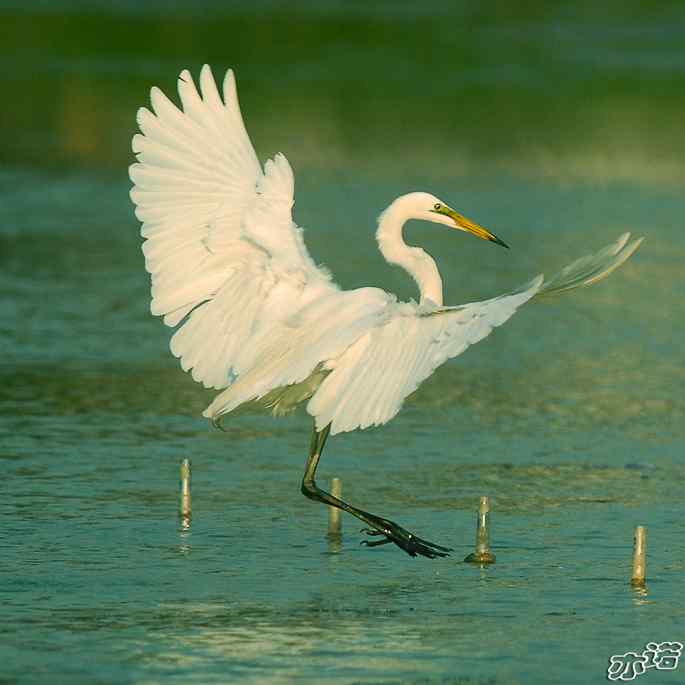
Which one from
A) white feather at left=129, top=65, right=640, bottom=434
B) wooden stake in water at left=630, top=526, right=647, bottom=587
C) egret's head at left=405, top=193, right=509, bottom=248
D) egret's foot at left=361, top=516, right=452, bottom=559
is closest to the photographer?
white feather at left=129, top=65, right=640, bottom=434

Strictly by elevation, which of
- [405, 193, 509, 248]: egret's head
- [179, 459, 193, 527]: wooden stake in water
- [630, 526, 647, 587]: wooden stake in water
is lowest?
[630, 526, 647, 587]: wooden stake in water

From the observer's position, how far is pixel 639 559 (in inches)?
432

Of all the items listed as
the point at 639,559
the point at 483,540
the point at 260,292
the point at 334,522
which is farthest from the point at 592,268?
the point at 334,522

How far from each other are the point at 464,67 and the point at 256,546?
36072mm

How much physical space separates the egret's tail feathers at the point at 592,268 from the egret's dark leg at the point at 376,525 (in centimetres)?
201

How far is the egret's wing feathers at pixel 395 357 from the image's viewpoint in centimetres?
1011

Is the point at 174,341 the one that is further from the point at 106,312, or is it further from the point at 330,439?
the point at 106,312

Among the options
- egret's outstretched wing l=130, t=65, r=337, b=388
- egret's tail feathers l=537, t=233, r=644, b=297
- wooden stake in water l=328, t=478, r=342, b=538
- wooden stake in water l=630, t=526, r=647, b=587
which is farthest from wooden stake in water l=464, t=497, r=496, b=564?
egret's tail feathers l=537, t=233, r=644, b=297

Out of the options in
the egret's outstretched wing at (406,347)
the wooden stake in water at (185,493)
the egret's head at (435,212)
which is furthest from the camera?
the egret's head at (435,212)

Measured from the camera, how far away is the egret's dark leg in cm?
1149

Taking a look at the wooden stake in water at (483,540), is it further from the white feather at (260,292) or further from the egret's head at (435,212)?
the egret's head at (435,212)

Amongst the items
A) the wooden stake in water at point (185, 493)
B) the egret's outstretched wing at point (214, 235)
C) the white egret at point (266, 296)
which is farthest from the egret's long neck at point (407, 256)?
the wooden stake in water at point (185, 493)

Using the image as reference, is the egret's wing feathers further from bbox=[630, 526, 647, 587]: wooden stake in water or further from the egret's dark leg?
bbox=[630, 526, 647, 587]: wooden stake in water

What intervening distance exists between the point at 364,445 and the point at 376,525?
3799 mm
